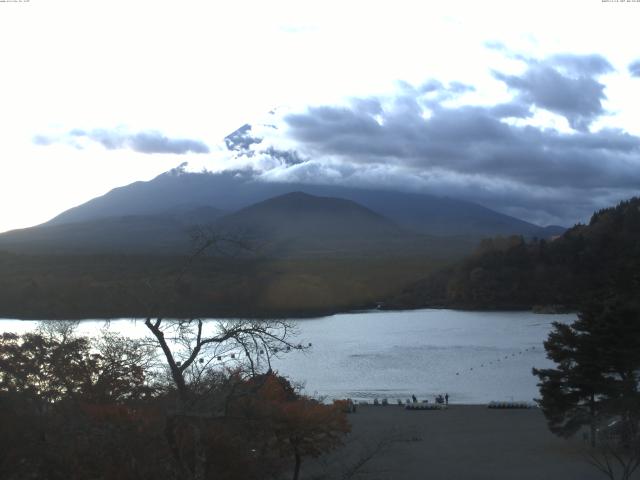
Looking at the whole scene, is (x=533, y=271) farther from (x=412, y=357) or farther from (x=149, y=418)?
(x=149, y=418)

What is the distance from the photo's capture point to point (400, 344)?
4097cm

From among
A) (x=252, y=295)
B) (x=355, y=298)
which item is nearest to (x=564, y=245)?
(x=355, y=298)

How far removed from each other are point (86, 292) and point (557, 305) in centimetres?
4781

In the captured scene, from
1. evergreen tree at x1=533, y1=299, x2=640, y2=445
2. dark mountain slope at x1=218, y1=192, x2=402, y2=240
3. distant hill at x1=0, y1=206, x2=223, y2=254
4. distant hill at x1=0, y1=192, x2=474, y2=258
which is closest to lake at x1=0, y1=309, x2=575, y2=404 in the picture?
evergreen tree at x1=533, y1=299, x2=640, y2=445

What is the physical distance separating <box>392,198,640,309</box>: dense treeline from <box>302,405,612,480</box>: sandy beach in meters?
47.8

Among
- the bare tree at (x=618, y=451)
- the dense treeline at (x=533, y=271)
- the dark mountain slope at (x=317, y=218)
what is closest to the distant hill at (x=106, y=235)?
the dense treeline at (x=533, y=271)

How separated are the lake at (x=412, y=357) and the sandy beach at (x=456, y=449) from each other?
2.83m

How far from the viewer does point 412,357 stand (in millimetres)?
35906

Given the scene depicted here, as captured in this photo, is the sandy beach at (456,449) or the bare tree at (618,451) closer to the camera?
the bare tree at (618,451)

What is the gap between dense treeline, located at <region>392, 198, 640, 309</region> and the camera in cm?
6681

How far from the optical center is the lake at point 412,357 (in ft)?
84.5

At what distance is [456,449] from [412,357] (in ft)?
68.5

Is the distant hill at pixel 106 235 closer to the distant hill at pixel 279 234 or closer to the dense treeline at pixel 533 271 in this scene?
the distant hill at pixel 279 234

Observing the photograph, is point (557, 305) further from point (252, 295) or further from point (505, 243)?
point (252, 295)
